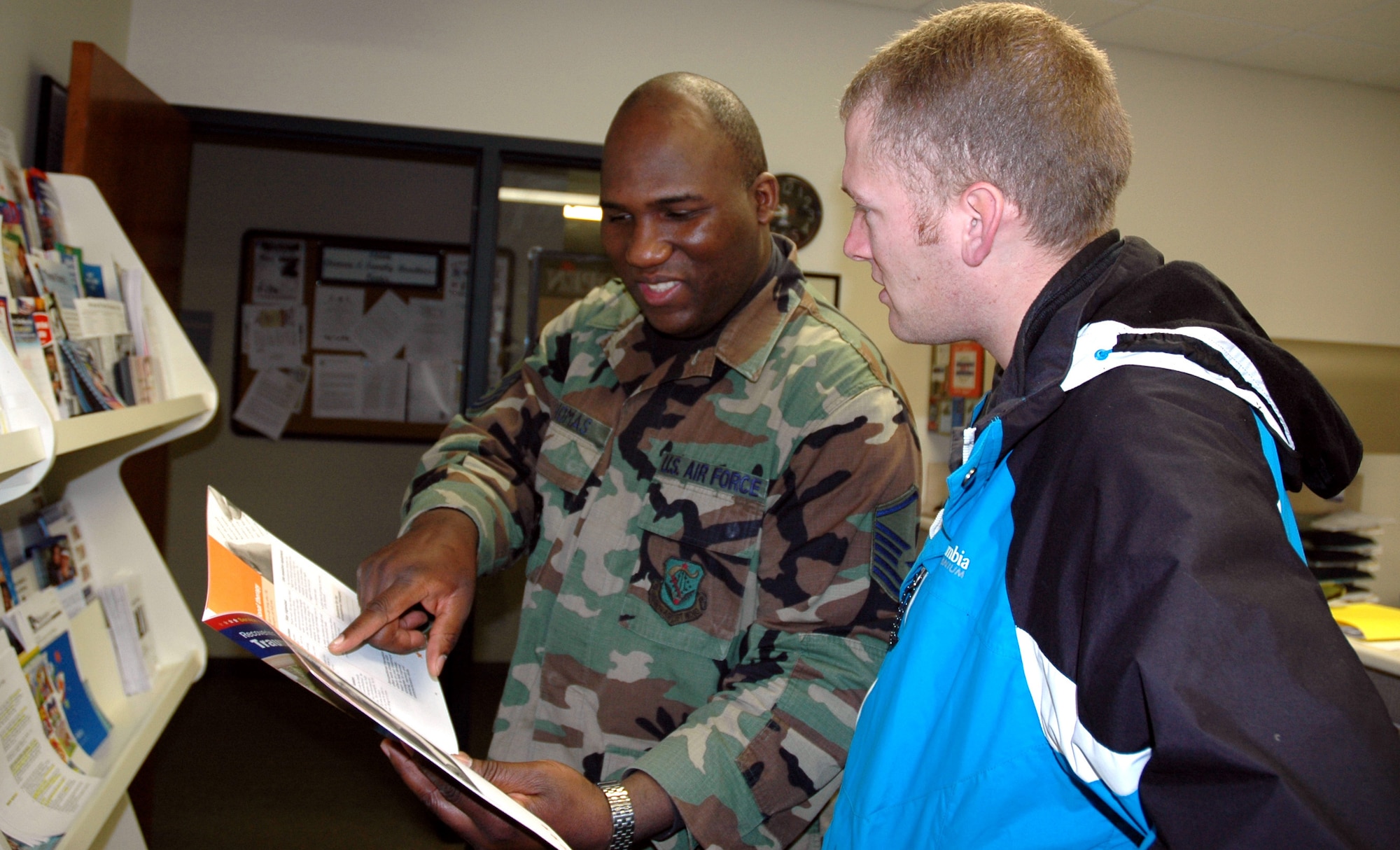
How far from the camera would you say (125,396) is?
161cm

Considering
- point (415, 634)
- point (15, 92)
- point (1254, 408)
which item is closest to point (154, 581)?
point (415, 634)

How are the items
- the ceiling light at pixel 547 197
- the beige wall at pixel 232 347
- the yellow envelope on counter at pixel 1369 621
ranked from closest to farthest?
the yellow envelope on counter at pixel 1369 621 → the ceiling light at pixel 547 197 → the beige wall at pixel 232 347

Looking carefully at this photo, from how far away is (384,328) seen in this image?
4398 millimetres

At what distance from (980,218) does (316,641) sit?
78 centimetres

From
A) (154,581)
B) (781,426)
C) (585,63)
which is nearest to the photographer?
(781,426)

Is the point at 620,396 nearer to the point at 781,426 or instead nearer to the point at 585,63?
the point at 781,426

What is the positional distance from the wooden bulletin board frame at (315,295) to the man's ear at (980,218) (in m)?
3.72

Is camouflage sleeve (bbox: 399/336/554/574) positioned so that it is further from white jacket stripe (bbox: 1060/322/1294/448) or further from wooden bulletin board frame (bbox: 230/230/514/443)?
wooden bulletin board frame (bbox: 230/230/514/443)

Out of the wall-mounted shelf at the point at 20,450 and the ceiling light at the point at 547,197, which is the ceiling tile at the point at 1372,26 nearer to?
the ceiling light at the point at 547,197

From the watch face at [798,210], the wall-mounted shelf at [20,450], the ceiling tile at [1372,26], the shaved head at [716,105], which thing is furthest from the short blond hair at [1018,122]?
the ceiling tile at [1372,26]

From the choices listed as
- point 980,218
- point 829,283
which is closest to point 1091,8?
point 829,283

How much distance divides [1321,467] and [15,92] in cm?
255

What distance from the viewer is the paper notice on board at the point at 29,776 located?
116 centimetres

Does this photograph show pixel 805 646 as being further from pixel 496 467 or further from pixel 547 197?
pixel 547 197
